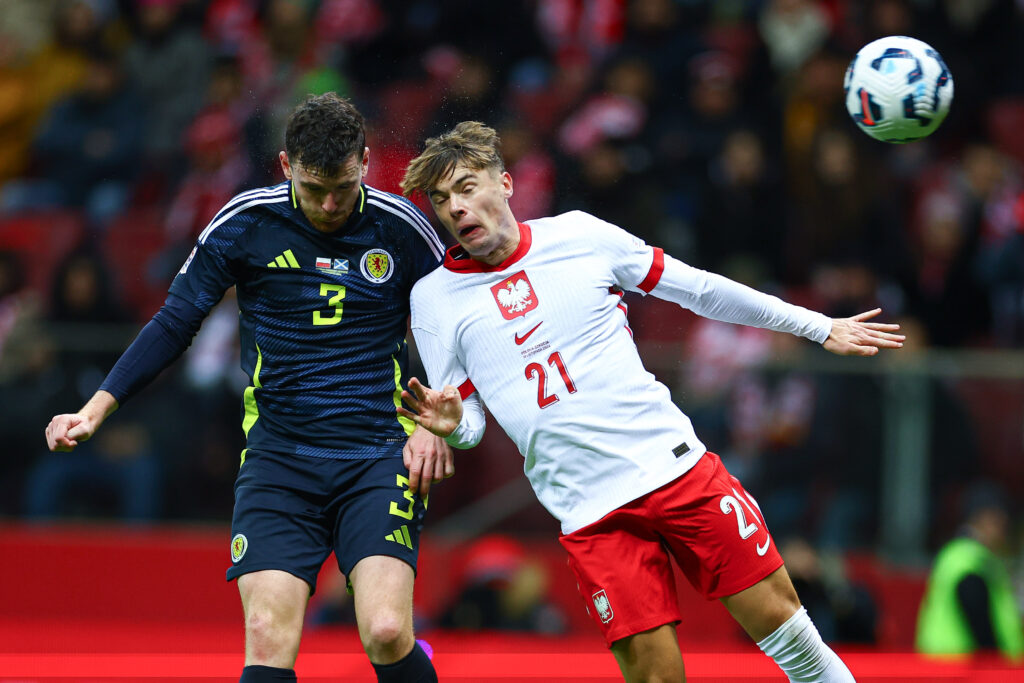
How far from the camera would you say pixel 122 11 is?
11422 millimetres

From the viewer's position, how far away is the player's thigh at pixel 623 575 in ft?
13.4

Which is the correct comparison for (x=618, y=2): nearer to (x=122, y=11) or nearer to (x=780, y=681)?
(x=122, y=11)

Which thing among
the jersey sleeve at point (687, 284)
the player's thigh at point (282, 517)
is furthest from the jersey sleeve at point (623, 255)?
the player's thigh at point (282, 517)

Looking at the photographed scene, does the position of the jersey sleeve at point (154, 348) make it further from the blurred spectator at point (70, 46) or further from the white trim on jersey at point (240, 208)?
the blurred spectator at point (70, 46)

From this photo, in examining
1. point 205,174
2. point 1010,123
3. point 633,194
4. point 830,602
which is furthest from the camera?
point 1010,123

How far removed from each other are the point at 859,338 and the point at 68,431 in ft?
8.48

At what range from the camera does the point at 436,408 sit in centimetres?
411

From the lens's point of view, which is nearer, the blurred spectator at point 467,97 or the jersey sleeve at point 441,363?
the jersey sleeve at point 441,363

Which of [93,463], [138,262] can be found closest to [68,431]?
[93,463]

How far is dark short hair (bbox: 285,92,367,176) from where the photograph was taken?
4.05 meters

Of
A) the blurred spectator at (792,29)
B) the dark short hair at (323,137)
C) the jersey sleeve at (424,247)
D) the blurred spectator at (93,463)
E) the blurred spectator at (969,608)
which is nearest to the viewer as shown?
the dark short hair at (323,137)

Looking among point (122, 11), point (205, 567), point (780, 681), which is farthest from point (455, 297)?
point (122, 11)

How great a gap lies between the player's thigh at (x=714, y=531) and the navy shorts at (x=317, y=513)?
0.81m

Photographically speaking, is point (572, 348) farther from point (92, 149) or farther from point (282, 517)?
point (92, 149)
